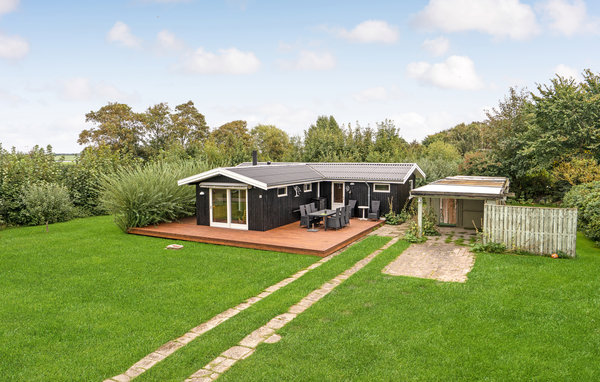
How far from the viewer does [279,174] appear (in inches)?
621

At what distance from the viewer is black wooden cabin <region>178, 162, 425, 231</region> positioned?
46.3ft

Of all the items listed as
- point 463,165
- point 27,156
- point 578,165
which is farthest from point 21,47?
point 578,165

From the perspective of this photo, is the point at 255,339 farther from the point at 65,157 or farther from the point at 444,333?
the point at 65,157

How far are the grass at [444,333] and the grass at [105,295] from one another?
6.11ft

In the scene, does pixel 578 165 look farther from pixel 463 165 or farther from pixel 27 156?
pixel 27 156

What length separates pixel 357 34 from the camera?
69.0 ft

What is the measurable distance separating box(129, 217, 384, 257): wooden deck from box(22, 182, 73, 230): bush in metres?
5.98

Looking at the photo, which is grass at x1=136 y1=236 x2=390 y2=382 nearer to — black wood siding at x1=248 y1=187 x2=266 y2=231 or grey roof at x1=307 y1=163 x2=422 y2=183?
black wood siding at x1=248 y1=187 x2=266 y2=231

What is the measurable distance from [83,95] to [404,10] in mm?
21890

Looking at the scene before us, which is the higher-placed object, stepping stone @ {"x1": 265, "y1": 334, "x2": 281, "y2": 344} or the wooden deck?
the wooden deck

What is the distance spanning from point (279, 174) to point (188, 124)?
31925 millimetres

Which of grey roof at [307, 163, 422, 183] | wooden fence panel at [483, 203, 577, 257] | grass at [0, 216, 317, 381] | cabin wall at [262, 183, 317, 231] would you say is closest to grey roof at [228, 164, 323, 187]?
cabin wall at [262, 183, 317, 231]

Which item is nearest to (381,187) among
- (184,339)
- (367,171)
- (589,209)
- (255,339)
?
(367,171)

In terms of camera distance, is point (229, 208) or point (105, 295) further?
point (229, 208)
